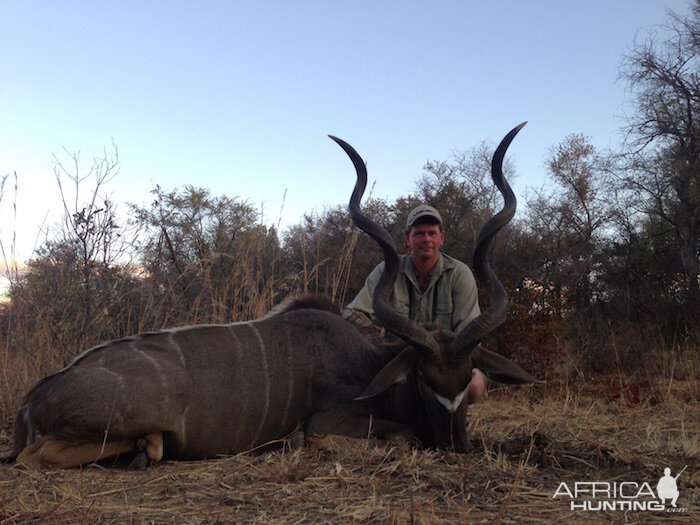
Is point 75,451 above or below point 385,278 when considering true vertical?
below

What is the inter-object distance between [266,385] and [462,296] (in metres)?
1.36

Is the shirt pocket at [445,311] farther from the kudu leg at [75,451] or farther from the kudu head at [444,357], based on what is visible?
the kudu leg at [75,451]

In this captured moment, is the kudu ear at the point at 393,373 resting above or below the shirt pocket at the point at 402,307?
below

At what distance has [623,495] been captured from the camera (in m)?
2.11

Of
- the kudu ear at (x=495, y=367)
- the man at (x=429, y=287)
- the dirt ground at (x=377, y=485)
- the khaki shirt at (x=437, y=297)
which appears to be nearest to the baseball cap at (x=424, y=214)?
the man at (x=429, y=287)

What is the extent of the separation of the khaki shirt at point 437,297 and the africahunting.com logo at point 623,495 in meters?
1.69

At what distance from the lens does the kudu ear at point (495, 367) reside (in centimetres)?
317

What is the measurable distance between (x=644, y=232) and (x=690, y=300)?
2.75 metres

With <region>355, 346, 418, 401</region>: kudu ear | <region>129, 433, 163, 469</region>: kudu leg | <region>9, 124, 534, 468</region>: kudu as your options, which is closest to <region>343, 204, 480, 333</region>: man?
<region>9, 124, 534, 468</region>: kudu

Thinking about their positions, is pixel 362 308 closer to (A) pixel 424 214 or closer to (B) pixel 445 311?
(B) pixel 445 311

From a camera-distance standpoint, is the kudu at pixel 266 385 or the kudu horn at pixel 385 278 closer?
the kudu at pixel 266 385

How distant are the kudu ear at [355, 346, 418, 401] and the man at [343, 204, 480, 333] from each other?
73 centimetres

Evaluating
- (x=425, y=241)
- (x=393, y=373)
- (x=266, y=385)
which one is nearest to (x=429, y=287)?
(x=425, y=241)

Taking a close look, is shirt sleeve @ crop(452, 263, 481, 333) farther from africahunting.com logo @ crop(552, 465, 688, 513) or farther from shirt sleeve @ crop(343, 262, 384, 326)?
africahunting.com logo @ crop(552, 465, 688, 513)
